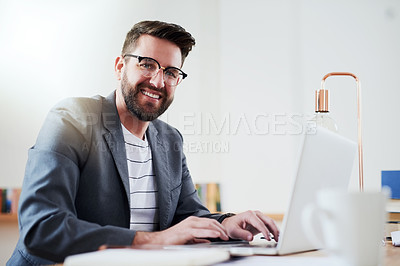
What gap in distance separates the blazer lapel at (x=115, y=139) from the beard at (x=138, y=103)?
0.10 metres

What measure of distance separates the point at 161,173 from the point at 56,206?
1.68 feet

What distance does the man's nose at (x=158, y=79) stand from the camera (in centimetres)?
157

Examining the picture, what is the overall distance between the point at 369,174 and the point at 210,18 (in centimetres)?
120

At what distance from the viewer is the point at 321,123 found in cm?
122

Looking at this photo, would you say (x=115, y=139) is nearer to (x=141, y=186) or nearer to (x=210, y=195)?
(x=141, y=186)

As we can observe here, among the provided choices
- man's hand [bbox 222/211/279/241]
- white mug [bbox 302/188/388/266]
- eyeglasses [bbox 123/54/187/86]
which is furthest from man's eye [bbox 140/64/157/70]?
white mug [bbox 302/188/388/266]

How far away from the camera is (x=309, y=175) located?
750mm

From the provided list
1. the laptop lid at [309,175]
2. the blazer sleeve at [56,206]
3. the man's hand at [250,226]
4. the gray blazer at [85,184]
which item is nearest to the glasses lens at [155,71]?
the gray blazer at [85,184]

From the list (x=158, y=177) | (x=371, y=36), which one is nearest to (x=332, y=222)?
(x=158, y=177)

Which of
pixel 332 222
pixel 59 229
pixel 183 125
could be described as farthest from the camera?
pixel 183 125

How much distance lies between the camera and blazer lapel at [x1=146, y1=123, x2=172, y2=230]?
55.9 inches

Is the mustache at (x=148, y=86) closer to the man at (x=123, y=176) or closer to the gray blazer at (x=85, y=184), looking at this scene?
the man at (x=123, y=176)

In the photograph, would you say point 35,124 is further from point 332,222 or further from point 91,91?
point 332,222

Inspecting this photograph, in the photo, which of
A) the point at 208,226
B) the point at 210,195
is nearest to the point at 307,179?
the point at 208,226
